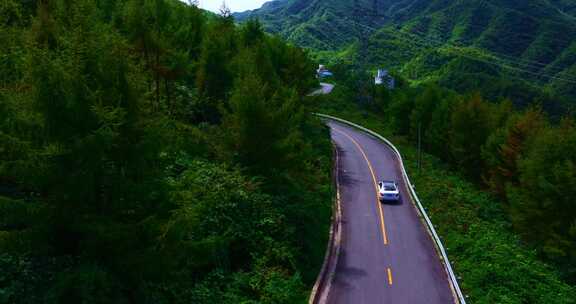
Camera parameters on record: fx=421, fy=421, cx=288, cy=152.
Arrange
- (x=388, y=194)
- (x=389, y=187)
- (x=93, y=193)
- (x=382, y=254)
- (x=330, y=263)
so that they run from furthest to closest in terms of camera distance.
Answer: (x=389, y=187) < (x=388, y=194) < (x=382, y=254) < (x=330, y=263) < (x=93, y=193)

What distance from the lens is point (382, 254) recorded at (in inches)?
948

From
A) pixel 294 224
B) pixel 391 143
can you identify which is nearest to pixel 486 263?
pixel 294 224

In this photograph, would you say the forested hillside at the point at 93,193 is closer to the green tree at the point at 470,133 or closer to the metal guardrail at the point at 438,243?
the metal guardrail at the point at 438,243

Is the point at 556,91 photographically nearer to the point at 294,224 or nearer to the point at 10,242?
the point at 294,224

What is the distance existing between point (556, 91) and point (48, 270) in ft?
610

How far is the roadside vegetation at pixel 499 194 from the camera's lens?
2098 cm

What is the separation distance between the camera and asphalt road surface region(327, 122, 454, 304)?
19500 millimetres

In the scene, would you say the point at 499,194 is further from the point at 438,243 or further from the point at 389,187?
the point at 438,243

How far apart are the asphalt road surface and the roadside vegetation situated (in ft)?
4.73

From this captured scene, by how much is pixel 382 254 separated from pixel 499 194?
19978 millimetres

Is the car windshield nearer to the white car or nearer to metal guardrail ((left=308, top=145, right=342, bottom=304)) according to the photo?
the white car

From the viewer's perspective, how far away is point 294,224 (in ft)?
70.2

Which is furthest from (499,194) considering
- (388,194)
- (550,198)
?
(388,194)

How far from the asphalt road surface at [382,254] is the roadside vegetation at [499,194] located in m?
1.44
